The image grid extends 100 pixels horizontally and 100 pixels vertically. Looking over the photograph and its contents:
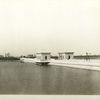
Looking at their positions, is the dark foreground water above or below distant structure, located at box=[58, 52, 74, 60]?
below

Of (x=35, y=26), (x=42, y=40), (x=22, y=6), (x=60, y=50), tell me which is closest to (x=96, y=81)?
(x=60, y=50)

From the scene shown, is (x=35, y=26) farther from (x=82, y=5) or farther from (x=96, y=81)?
(x=96, y=81)

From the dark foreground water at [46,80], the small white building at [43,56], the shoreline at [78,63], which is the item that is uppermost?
the small white building at [43,56]

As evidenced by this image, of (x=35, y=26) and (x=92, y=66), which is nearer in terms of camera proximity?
(x=92, y=66)

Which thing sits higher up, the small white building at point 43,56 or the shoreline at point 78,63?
the small white building at point 43,56

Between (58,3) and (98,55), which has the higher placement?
(58,3)

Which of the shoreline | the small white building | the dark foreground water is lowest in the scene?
the dark foreground water

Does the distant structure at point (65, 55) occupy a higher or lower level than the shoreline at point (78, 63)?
higher
